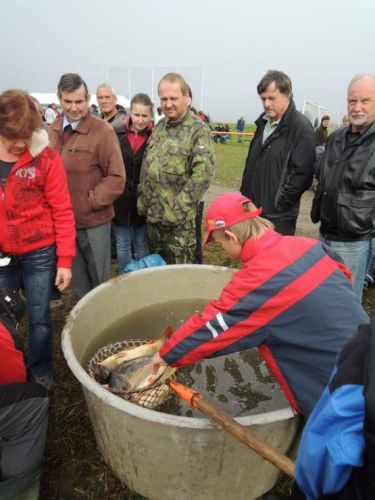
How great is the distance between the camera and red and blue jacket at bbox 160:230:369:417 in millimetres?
1517

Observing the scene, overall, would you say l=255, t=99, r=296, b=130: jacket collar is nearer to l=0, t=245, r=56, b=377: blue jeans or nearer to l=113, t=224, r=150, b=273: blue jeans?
l=113, t=224, r=150, b=273: blue jeans

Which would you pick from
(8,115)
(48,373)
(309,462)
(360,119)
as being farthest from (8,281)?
(360,119)

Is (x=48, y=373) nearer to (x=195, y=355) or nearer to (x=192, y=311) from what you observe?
(x=192, y=311)

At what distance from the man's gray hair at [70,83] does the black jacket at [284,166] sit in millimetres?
1568

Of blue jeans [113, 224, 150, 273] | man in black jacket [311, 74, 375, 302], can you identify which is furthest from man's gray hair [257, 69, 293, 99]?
blue jeans [113, 224, 150, 273]

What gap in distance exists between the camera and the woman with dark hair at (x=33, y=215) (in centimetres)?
208

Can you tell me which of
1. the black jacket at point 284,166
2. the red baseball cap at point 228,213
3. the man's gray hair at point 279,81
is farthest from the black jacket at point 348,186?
the red baseball cap at point 228,213

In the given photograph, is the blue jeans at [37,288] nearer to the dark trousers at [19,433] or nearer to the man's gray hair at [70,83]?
the dark trousers at [19,433]

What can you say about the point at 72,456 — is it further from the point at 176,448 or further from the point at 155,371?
the point at 176,448

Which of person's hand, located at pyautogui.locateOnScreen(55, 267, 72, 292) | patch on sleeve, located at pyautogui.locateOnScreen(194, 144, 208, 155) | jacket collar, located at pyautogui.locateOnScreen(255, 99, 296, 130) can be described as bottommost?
person's hand, located at pyautogui.locateOnScreen(55, 267, 72, 292)

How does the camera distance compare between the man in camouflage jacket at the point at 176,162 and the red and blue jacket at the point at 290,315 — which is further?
the man in camouflage jacket at the point at 176,162

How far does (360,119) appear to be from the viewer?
2621mm

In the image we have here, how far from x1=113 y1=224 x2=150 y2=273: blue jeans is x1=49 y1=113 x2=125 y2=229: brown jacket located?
2.49ft

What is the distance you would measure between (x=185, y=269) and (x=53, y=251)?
3.50 feet
